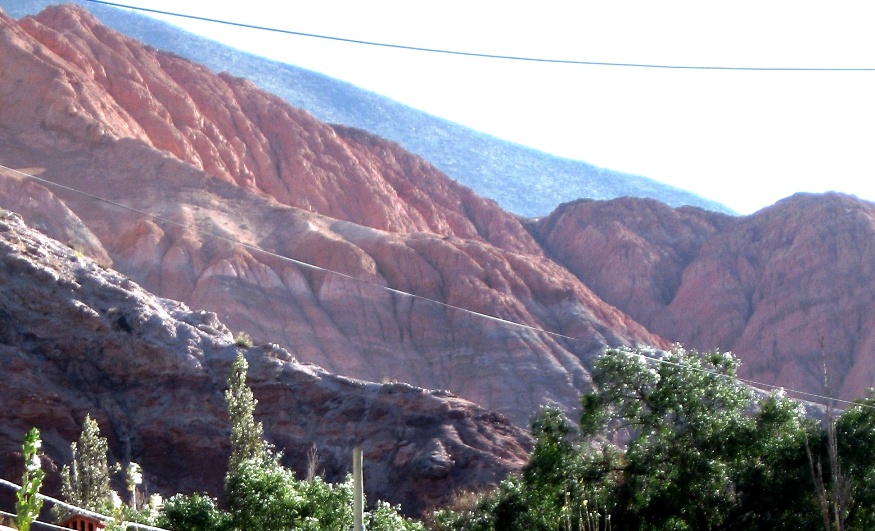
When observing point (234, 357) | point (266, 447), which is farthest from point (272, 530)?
point (234, 357)

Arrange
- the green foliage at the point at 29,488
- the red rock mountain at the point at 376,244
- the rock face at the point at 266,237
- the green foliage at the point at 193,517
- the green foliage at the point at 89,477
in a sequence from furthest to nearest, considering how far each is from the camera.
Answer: the red rock mountain at the point at 376,244
the rock face at the point at 266,237
the green foliage at the point at 89,477
the green foliage at the point at 193,517
the green foliage at the point at 29,488

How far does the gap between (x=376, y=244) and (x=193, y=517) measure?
Result: 45067mm

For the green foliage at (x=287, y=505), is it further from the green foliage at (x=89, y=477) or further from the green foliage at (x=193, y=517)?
the green foliage at (x=89, y=477)

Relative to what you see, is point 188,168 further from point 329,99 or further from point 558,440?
point 329,99

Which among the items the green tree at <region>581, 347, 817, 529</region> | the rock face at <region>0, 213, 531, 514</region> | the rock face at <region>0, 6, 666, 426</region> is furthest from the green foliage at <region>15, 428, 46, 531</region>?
the rock face at <region>0, 6, 666, 426</region>

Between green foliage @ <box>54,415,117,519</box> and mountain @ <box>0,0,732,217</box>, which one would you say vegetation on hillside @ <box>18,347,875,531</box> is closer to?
green foliage @ <box>54,415,117,519</box>

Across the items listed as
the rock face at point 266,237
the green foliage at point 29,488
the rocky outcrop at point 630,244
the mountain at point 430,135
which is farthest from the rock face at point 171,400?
the mountain at point 430,135

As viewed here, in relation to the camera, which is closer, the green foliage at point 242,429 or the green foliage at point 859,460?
the green foliage at point 859,460

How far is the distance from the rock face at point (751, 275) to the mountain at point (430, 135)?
27.5 metres

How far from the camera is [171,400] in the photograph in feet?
106

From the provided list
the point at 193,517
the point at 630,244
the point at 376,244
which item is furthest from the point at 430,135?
the point at 193,517

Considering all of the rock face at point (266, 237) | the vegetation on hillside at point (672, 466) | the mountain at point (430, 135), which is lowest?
the vegetation on hillside at point (672, 466)

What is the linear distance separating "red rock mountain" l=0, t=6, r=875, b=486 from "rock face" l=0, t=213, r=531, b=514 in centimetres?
543

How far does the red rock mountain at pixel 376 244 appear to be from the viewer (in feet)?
170
